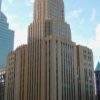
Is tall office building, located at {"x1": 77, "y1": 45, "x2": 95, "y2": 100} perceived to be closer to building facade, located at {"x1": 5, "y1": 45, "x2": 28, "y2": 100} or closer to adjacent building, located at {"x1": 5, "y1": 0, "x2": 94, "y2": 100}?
adjacent building, located at {"x1": 5, "y1": 0, "x2": 94, "y2": 100}

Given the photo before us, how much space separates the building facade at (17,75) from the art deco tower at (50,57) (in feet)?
18.7

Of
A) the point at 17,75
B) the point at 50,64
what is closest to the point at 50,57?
the point at 50,64

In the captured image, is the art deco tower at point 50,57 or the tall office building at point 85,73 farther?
the tall office building at point 85,73

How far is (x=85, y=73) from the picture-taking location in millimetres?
166375

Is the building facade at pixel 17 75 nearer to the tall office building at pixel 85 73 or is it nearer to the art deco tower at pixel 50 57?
the art deco tower at pixel 50 57

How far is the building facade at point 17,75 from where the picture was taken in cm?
16450

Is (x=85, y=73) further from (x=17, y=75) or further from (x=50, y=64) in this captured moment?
(x=17, y=75)

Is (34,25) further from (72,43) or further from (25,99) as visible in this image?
(25,99)

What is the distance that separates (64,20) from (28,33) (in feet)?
78.1

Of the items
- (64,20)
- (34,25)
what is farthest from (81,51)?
(34,25)

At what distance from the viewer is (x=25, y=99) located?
158000 millimetres

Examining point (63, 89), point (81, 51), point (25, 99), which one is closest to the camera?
point (63, 89)

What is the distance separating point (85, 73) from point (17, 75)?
41608mm

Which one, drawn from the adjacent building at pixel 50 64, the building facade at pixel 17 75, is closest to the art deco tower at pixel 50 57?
the adjacent building at pixel 50 64
